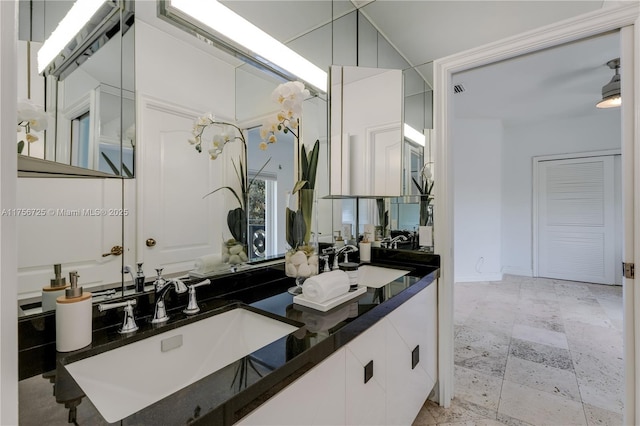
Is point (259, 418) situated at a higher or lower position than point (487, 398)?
higher

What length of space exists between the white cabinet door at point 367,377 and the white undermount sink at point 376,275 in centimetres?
66

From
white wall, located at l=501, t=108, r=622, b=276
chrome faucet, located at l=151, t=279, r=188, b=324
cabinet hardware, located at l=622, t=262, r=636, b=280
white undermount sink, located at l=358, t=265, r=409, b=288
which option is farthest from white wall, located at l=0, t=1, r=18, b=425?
white wall, located at l=501, t=108, r=622, b=276

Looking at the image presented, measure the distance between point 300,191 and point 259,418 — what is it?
1015 millimetres

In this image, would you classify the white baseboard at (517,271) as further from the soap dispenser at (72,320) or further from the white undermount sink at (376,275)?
the soap dispenser at (72,320)

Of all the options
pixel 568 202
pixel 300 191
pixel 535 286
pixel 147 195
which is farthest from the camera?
pixel 568 202

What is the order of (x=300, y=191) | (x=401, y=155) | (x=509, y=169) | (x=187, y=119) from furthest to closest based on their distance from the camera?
(x=509, y=169) → (x=401, y=155) → (x=300, y=191) → (x=187, y=119)

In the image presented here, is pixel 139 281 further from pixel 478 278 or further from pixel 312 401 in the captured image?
pixel 478 278

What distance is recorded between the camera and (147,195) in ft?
3.23

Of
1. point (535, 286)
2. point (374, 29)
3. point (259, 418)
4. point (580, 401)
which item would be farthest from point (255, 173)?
point (535, 286)

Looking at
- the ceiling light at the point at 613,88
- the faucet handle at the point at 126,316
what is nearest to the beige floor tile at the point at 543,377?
the faucet handle at the point at 126,316

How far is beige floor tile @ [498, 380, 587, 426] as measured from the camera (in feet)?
5.41

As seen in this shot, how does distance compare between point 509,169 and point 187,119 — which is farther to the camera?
point 509,169

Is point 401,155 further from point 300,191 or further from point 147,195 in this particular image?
point 147,195

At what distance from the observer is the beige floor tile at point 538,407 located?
5.41 feet
